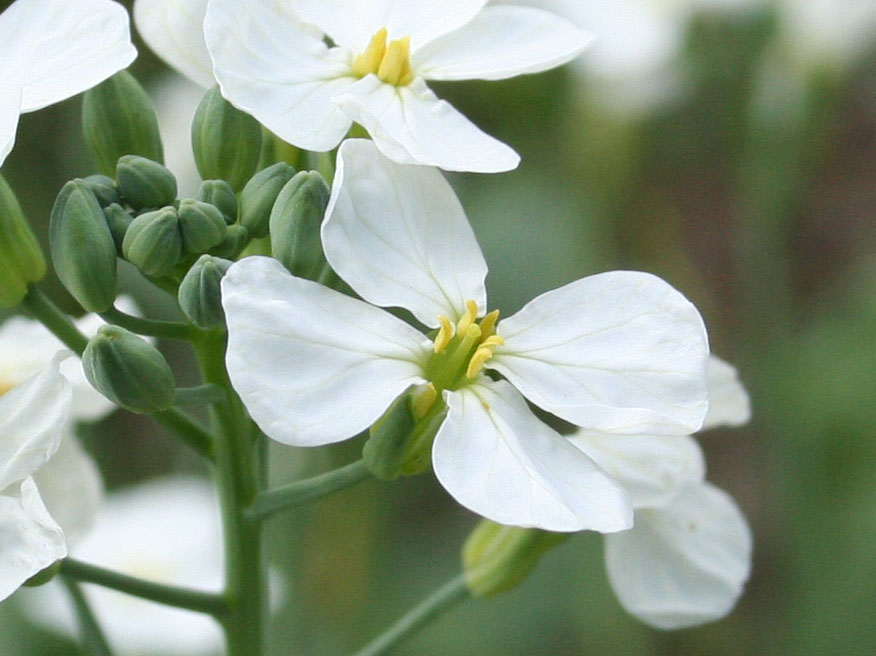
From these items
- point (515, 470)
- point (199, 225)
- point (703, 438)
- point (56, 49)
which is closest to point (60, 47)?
point (56, 49)

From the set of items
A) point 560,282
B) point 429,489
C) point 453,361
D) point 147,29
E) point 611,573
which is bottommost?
point 429,489

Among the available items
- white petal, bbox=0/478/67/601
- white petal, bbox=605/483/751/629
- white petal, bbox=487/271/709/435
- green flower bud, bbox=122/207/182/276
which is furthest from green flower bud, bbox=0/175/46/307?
white petal, bbox=605/483/751/629

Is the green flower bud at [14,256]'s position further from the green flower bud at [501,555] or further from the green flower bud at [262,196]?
the green flower bud at [501,555]

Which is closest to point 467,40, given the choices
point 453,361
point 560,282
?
point 453,361

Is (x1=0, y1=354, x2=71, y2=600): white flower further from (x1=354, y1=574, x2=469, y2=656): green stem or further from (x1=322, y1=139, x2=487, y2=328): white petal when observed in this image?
(x1=354, y1=574, x2=469, y2=656): green stem

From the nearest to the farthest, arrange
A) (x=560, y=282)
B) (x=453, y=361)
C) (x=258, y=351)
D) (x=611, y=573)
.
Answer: (x=258, y=351) → (x=453, y=361) → (x=611, y=573) → (x=560, y=282)

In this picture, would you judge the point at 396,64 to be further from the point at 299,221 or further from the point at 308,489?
the point at 308,489

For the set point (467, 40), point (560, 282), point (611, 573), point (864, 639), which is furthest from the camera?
point (560, 282)

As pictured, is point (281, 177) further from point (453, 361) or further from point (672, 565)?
point (672, 565)
